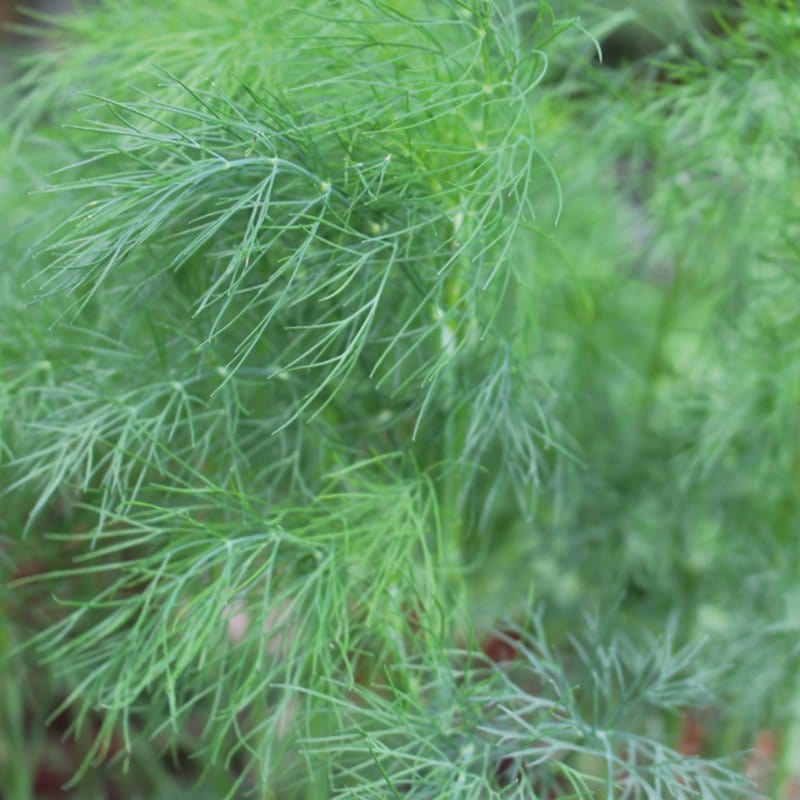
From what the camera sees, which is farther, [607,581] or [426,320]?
[607,581]

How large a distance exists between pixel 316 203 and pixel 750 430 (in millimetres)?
462

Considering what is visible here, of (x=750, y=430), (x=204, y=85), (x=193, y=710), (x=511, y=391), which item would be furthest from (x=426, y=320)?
(x=193, y=710)

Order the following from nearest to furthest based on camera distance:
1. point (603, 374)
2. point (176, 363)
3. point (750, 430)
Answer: point (176, 363)
point (750, 430)
point (603, 374)

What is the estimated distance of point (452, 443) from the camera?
2.37 feet

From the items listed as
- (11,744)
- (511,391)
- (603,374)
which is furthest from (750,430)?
(11,744)

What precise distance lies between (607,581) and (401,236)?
0.44 meters

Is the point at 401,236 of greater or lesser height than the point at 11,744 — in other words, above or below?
above

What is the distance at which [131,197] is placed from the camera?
0.56 m

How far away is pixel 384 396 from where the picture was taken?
74 cm

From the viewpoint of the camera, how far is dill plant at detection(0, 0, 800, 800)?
60 cm

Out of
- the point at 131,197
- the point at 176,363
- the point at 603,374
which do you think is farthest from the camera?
the point at 603,374

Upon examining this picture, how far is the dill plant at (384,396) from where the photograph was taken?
0.60 metres

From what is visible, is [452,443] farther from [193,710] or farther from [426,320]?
[193,710]

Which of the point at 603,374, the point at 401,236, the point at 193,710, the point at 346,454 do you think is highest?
the point at 401,236
